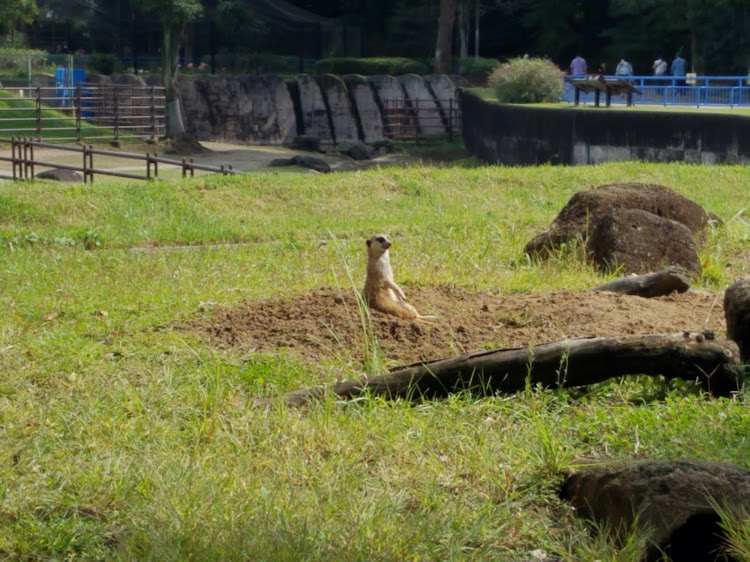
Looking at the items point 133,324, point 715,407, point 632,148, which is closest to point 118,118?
point 632,148

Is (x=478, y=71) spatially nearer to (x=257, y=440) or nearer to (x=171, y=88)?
(x=171, y=88)

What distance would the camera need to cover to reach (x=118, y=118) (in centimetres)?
3319

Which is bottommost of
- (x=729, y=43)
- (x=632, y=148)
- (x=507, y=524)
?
(x=507, y=524)

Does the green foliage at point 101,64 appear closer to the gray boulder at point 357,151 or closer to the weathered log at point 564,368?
the gray boulder at point 357,151

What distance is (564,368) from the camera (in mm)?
5773

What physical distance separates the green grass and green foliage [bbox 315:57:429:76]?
1470 inches

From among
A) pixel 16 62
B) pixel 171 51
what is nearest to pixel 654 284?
pixel 171 51

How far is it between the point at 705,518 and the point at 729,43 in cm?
3771

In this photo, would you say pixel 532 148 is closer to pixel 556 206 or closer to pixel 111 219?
pixel 556 206

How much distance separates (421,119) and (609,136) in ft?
56.3

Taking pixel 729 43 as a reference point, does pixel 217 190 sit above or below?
below

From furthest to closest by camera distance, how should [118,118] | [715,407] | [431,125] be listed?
[431,125]
[118,118]
[715,407]

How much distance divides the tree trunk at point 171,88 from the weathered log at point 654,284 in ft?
93.2

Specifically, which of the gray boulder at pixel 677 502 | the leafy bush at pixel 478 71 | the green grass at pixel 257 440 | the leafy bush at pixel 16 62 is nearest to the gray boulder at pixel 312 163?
the leafy bush at pixel 16 62
